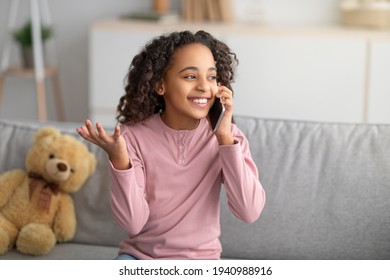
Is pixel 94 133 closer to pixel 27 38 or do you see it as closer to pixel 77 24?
pixel 27 38

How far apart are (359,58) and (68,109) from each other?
162 cm

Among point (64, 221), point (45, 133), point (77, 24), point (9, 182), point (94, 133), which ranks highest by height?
point (77, 24)

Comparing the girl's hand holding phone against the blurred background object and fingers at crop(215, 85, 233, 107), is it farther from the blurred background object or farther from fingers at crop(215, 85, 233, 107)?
the blurred background object

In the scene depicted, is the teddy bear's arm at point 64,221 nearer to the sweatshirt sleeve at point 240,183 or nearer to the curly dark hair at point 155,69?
the curly dark hair at point 155,69

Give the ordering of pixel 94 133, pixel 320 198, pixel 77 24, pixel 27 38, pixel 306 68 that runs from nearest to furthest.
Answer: pixel 94 133 < pixel 320 198 < pixel 306 68 < pixel 27 38 < pixel 77 24

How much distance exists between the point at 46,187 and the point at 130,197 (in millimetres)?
575

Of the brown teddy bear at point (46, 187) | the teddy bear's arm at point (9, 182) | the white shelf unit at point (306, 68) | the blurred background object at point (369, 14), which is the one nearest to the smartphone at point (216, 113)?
the brown teddy bear at point (46, 187)

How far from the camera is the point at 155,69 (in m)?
1.45

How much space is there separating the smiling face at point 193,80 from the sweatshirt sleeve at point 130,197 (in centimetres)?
16

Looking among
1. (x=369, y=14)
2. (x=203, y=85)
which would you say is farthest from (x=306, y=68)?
(x=203, y=85)

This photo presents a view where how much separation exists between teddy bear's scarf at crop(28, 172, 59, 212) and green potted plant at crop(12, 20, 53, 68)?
6.19ft

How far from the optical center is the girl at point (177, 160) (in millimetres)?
1416
